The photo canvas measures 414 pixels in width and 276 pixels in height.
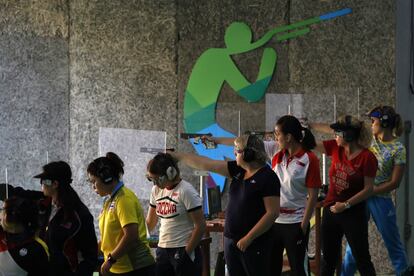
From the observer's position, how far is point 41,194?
5.71 m

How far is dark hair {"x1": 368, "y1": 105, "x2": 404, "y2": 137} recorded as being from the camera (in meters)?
7.43

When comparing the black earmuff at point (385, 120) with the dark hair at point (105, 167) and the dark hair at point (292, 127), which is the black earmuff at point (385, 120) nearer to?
the dark hair at point (292, 127)

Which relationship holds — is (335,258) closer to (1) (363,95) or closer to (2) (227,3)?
(1) (363,95)

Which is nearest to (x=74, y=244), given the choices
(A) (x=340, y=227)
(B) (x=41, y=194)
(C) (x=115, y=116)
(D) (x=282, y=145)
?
(B) (x=41, y=194)

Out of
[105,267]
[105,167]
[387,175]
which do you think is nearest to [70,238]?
[105,267]

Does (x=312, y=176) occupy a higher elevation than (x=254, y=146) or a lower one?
lower

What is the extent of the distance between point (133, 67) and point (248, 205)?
3.49 m

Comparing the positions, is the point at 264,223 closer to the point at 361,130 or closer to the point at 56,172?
the point at 56,172

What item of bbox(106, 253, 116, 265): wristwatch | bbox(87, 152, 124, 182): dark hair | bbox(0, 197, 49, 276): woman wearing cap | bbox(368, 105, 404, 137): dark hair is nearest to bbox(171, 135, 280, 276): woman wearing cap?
bbox(87, 152, 124, 182): dark hair

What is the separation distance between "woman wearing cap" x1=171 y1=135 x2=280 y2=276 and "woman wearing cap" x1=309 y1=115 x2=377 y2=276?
1128mm

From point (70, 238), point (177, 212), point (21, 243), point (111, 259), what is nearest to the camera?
point (21, 243)

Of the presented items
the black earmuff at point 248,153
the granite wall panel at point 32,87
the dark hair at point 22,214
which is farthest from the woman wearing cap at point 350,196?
the granite wall panel at point 32,87

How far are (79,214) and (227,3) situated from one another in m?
4.17

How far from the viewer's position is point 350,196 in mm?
6945
